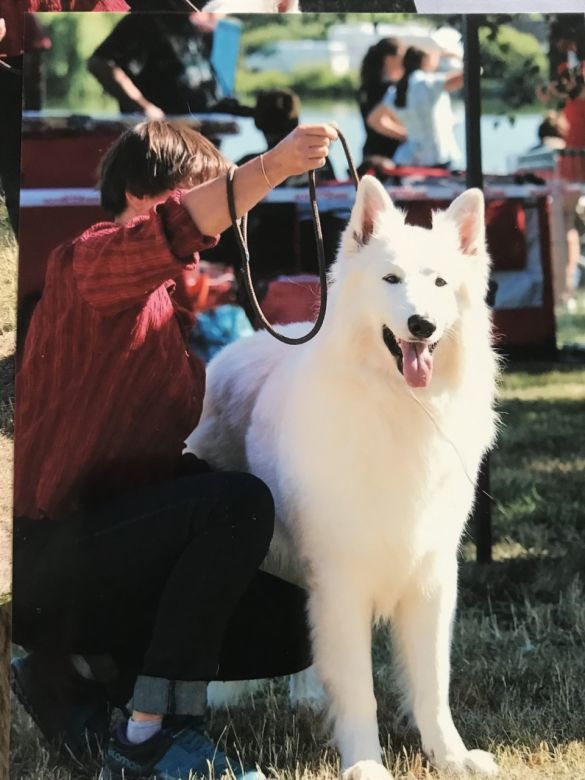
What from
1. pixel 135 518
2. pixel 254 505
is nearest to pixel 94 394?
pixel 135 518

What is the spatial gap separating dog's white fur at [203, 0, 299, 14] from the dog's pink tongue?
39.0 inches

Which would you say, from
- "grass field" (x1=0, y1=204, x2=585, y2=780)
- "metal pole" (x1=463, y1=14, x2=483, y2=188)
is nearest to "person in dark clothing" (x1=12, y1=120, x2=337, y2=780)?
"grass field" (x1=0, y1=204, x2=585, y2=780)

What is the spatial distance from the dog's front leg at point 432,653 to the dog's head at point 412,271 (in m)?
0.53

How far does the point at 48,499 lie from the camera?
2238 millimetres

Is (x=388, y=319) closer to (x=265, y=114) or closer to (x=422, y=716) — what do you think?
(x=265, y=114)

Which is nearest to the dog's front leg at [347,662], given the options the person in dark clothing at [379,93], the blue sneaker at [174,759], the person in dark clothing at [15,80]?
the blue sneaker at [174,759]

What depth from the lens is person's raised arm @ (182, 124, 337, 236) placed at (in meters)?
1.95

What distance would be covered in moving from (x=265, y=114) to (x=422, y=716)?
5.19 feet

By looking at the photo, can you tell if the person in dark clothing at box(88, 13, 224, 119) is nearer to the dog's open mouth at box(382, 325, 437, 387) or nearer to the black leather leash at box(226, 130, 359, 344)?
the black leather leash at box(226, 130, 359, 344)

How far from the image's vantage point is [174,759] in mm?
2152

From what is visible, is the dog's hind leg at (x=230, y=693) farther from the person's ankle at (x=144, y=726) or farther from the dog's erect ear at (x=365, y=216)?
the dog's erect ear at (x=365, y=216)

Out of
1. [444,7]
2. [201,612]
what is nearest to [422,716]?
[201,612]

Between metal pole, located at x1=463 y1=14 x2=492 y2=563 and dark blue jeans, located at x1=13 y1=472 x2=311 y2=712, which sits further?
metal pole, located at x1=463 y1=14 x2=492 y2=563

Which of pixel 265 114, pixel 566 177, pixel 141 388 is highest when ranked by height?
pixel 265 114
